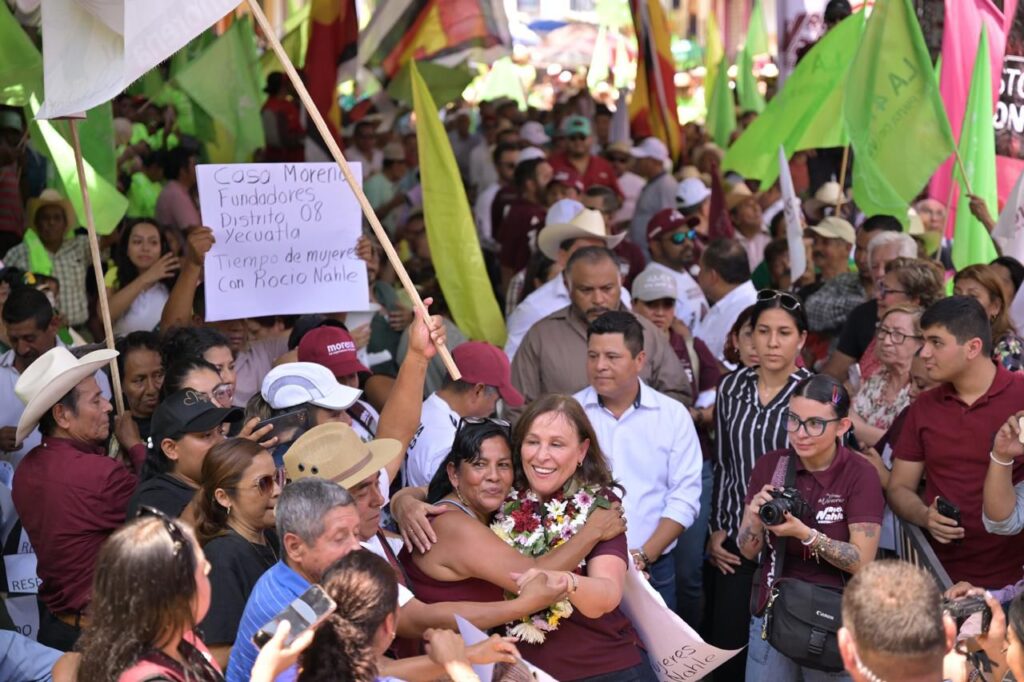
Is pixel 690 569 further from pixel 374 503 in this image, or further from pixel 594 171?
pixel 594 171

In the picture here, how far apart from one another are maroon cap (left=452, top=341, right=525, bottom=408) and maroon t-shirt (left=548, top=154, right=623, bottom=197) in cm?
677

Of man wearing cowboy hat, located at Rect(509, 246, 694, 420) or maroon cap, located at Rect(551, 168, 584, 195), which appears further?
maroon cap, located at Rect(551, 168, 584, 195)

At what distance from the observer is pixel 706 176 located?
1362cm

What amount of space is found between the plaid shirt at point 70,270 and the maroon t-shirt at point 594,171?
16.6 feet

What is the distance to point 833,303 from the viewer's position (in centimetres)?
841

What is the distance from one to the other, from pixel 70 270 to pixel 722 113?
9349 millimetres

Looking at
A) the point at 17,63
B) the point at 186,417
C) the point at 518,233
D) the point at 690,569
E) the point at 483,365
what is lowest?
the point at 690,569

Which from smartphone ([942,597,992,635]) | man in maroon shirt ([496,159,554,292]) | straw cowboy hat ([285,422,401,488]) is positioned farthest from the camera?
man in maroon shirt ([496,159,554,292])

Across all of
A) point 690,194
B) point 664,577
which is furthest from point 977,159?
point 664,577

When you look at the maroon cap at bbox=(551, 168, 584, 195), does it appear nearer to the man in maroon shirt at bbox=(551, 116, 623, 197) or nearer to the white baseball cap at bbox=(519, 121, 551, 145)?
the man in maroon shirt at bbox=(551, 116, 623, 197)

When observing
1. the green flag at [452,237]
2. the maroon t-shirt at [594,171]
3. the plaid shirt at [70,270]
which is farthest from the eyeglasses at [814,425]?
the maroon t-shirt at [594,171]

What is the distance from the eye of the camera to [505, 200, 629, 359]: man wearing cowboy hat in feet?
27.0

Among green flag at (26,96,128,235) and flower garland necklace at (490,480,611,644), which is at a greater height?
green flag at (26,96,128,235)

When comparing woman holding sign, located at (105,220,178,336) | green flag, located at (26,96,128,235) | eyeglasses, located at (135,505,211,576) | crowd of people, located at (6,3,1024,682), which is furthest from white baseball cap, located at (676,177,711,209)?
eyeglasses, located at (135,505,211,576)
